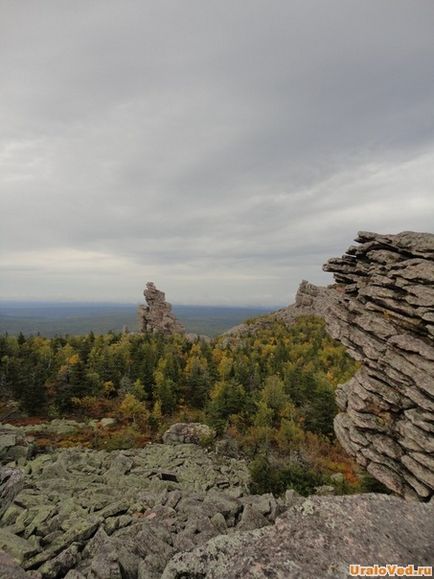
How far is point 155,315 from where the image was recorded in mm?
121812

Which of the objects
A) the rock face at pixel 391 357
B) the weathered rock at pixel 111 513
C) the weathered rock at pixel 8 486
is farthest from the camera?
the weathered rock at pixel 8 486

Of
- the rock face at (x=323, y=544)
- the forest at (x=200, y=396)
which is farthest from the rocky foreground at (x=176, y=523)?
the forest at (x=200, y=396)

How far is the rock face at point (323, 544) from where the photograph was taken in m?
6.95

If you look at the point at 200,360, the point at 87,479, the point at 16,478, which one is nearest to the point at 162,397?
the point at 200,360

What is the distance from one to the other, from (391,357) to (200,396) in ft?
143

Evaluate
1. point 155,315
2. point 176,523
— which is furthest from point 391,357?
point 155,315

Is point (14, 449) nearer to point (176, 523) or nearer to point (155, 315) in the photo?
point (176, 523)

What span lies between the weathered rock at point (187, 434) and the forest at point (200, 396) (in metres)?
1.84

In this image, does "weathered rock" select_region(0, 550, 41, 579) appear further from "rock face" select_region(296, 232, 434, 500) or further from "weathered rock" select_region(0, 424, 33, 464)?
"weathered rock" select_region(0, 424, 33, 464)

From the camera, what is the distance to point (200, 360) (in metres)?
68.2

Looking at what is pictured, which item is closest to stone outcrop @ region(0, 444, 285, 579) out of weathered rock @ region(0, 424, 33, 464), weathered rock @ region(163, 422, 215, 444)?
weathered rock @ region(0, 424, 33, 464)

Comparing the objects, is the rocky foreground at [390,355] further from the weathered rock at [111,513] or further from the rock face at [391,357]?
the weathered rock at [111,513]

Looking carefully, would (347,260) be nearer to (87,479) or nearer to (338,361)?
(87,479)

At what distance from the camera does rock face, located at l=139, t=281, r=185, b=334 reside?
12031 cm
